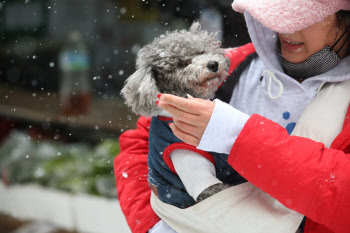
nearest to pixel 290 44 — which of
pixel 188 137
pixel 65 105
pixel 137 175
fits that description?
pixel 188 137

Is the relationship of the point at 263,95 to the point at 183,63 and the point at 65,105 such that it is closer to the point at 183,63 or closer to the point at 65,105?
the point at 183,63

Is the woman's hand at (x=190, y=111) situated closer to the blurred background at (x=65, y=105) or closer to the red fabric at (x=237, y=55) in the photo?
the red fabric at (x=237, y=55)

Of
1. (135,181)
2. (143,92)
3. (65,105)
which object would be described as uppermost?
(143,92)

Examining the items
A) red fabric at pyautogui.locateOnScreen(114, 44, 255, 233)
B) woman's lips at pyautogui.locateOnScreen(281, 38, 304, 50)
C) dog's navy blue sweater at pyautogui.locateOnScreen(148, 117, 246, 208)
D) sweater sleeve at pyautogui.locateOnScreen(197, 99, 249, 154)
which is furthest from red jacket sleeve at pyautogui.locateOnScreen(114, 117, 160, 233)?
woman's lips at pyautogui.locateOnScreen(281, 38, 304, 50)

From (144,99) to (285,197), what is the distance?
435 mm

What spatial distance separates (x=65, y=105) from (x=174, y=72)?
2.18m

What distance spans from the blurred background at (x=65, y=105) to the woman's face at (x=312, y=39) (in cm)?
115

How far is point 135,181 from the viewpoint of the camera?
1.19m

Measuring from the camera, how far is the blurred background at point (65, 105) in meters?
2.41

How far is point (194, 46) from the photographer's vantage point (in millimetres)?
1051

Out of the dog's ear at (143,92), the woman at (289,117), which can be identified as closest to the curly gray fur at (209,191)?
the woman at (289,117)

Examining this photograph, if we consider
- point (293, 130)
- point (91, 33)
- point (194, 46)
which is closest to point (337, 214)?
point (293, 130)

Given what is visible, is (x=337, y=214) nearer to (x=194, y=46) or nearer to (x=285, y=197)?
(x=285, y=197)

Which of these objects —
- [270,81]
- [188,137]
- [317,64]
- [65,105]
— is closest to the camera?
[188,137]
